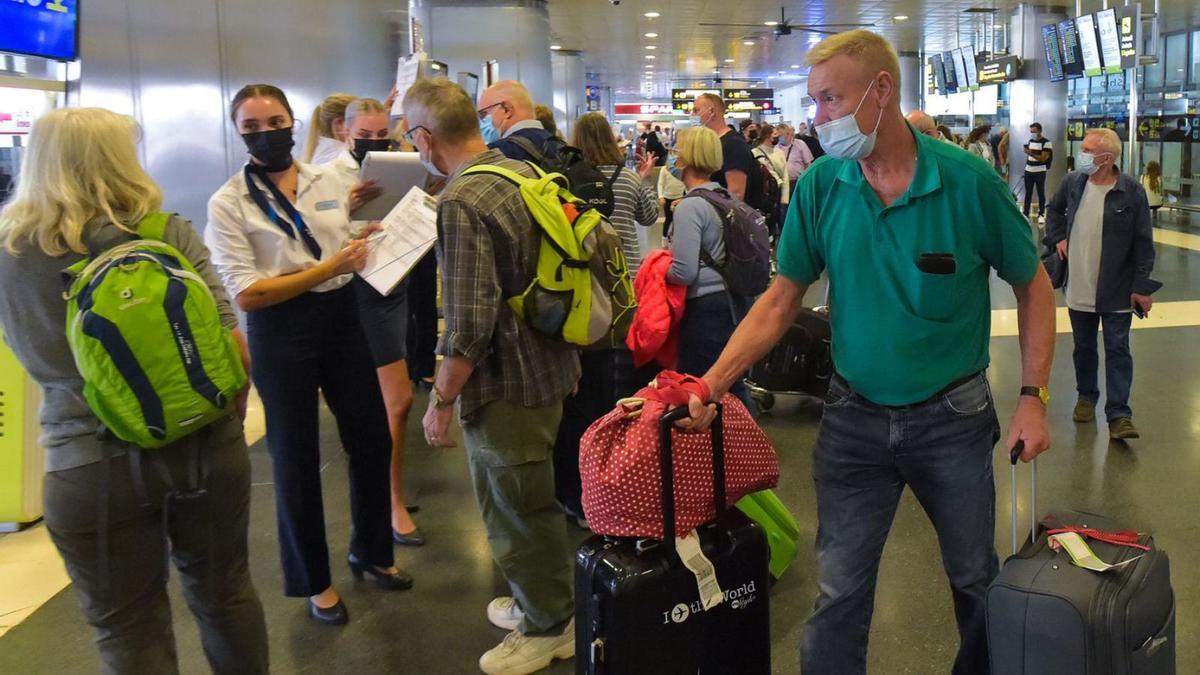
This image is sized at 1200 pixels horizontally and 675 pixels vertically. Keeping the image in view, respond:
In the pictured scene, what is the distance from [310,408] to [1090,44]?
16729 millimetres

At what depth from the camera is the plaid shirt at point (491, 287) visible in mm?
2504

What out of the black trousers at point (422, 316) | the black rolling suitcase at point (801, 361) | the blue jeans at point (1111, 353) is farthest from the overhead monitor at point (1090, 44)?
the black trousers at point (422, 316)

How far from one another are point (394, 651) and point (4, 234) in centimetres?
172

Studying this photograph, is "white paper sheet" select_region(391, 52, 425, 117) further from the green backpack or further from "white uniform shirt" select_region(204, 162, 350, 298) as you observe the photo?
the green backpack

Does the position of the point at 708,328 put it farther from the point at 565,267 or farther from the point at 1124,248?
the point at 1124,248

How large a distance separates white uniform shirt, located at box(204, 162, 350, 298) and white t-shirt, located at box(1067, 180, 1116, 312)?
4.00m

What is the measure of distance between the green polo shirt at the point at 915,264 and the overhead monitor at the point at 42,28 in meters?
3.72

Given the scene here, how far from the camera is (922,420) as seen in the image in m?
2.06

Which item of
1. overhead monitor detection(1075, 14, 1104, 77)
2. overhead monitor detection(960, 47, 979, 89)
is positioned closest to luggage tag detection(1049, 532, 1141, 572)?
overhead monitor detection(1075, 14, 1104, 77)

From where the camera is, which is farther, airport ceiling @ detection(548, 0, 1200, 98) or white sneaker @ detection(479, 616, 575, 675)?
airport ceiling @ detection(548, 0, 1200, 98)

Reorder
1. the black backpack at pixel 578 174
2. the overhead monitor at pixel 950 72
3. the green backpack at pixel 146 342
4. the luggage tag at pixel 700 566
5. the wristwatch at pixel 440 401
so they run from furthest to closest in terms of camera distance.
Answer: the overhead monitor at pixel 950 72 → the black backpack at pixel 578 174 → the wristwatch at pixel 440 401 → the luggage tag at pixel 700 566 → the green backpack at pixel 146 342

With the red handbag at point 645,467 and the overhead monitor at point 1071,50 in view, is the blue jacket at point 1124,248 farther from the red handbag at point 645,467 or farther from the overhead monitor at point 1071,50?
the overhead monitor at point 1071,50

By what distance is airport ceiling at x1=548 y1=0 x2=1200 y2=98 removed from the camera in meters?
17.6

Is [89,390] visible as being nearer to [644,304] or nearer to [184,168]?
[644,304]
